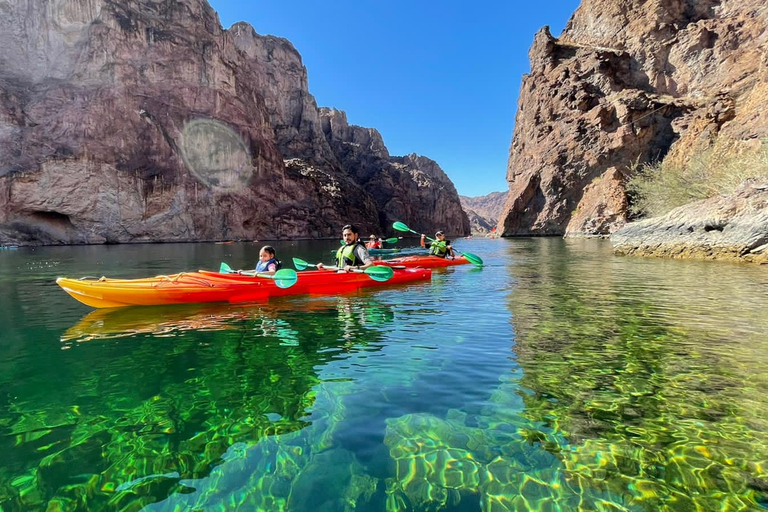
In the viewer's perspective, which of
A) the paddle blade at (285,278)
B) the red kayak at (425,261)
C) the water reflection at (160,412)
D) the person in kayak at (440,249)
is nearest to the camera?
the water reflection at (160,412)

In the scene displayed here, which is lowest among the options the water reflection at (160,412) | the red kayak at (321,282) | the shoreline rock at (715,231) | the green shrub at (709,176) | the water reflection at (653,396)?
the water reflection at (160,412)

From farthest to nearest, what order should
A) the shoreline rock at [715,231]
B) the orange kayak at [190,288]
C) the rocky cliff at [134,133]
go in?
the rocky cliff at [134,133] → the shoreline rock at [715,231] → the orange kayak at [190,288]

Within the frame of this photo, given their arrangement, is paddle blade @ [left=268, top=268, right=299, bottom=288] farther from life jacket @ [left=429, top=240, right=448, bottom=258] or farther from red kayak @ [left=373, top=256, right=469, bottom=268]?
life jacket @ [left=429, top=240, right=448, bottom=258]

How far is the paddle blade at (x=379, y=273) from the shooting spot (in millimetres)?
11539

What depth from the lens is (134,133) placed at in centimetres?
5659

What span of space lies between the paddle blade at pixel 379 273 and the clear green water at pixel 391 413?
144 inches

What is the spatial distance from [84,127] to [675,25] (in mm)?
86239

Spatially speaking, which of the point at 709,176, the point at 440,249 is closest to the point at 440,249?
the point at 440,249

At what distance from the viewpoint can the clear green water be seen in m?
2.86

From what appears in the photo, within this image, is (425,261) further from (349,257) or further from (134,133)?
(134,133)

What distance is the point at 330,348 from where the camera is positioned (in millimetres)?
6238

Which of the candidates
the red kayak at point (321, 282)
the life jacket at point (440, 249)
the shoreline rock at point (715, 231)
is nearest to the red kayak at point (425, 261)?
the life jacket at point (440, 249)

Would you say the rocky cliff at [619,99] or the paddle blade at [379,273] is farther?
the rocky cliff at [619,99]

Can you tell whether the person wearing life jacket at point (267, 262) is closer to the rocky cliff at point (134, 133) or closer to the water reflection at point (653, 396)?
the water reflection at point (653, 396)
